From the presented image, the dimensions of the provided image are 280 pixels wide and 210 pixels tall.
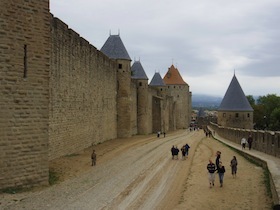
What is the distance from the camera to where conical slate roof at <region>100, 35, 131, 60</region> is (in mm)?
32906

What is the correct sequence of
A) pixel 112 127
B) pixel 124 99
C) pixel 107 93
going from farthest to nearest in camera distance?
1. pixel 124 99
2. pixel 112 127
3. pixel 107 93

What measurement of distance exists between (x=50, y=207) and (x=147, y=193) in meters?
3.35

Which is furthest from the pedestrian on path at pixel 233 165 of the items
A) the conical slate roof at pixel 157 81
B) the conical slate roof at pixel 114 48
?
the conical slate roof at pixel 157 81

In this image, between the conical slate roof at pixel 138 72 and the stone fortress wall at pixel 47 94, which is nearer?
the stone fortress wall at pixel 47 94

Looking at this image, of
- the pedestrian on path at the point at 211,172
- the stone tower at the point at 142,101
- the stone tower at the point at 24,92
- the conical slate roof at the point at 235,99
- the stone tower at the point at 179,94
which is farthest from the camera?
the stone tower at the point at 179,94

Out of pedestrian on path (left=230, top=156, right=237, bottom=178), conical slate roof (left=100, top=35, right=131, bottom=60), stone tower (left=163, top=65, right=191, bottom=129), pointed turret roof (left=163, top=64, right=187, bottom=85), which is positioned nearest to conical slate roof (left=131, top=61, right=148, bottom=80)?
conical slate roof (left=100, top=35, right=131, bottom=60)

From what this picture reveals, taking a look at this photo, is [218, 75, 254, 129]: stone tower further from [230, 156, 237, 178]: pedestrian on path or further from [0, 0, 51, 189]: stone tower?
[0, 0, 51, 189]: stone tower

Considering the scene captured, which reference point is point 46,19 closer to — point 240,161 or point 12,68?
point 12,68

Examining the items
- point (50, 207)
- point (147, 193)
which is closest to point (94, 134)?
point (147, 193)

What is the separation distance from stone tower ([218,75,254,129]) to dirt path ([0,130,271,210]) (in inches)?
999

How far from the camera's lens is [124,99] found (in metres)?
32.8

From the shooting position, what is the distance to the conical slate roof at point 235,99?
43.8 m

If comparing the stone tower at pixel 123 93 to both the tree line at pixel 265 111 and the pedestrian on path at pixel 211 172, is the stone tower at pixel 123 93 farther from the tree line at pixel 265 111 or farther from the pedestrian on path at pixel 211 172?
the tree line at pixel 265 111

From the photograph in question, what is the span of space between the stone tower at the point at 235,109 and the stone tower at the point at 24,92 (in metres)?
35.1
